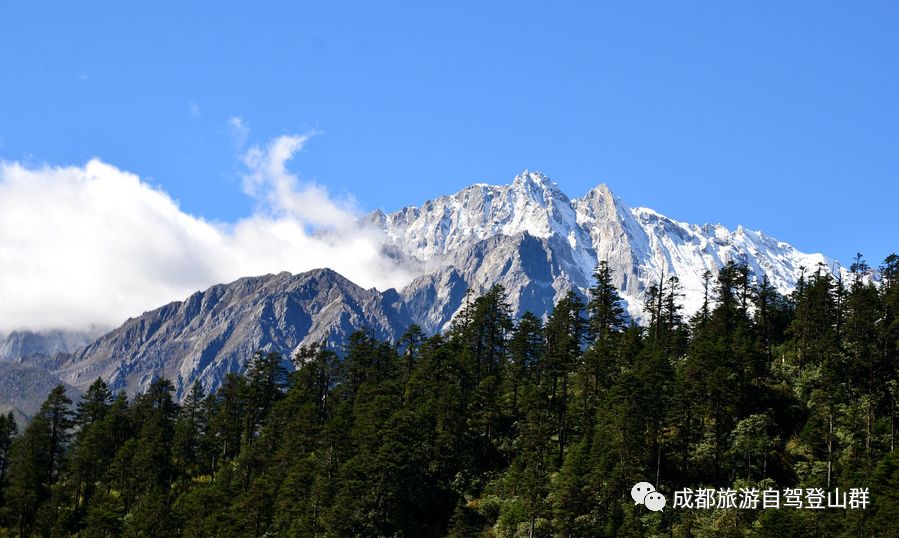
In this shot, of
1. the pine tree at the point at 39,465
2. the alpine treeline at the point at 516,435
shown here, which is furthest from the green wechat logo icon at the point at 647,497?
the pine tree at the point at 39,465

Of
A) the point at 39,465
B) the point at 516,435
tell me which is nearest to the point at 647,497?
the point at 516,435

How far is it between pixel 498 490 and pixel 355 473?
14.1 meters

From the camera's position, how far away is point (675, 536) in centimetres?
6900

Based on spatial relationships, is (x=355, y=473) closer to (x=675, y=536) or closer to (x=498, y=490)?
(x=498, y=490)

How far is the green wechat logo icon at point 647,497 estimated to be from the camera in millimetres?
73250

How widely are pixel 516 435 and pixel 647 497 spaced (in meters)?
21.1

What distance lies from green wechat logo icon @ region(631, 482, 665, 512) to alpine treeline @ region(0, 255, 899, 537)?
694mm

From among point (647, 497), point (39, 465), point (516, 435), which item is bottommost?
point (647, 497)

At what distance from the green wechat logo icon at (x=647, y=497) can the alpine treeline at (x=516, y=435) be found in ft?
2.28

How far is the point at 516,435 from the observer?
92.5m

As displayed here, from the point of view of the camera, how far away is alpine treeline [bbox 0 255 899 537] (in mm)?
74438

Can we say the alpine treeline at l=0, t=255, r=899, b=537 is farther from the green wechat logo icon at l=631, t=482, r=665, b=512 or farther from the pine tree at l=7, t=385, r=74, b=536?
the green wechat logo icon at l=631, t=482, r=665, b=512

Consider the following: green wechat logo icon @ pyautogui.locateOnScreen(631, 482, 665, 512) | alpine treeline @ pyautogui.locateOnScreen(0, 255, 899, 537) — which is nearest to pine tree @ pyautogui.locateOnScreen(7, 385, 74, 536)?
alpine treeline @ pyautogui.locateOnScreen(0, 255, 899, 537)

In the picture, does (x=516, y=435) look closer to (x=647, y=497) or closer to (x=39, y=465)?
(x=647, y=497)
